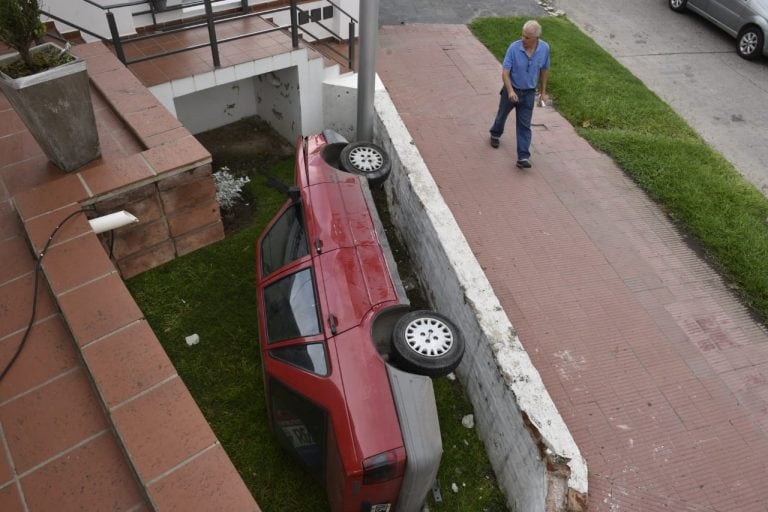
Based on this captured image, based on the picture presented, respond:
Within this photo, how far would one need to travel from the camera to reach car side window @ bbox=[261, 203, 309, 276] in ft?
15.4

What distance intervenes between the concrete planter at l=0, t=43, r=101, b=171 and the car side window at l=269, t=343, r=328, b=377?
227 cm

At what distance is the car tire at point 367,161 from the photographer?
584 cm

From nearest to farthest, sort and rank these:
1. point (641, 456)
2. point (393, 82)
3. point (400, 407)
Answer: point (400, 407), point (641, 456), point (393, 82)

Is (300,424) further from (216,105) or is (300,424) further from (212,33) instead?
(216,105)

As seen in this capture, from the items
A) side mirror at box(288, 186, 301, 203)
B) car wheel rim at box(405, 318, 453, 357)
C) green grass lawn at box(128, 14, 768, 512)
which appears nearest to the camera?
car wheel rim at box(405, 318, 453, 357)

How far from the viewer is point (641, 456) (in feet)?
14.2

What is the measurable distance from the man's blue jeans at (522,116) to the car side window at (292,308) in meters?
3.61

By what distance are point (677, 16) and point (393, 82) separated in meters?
7.16

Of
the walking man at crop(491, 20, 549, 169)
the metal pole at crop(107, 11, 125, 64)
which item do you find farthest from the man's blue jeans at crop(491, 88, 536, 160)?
the metal pole at crop(107, 11, 125, 64)

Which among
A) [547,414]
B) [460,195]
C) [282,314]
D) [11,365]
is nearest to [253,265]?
[282,314]

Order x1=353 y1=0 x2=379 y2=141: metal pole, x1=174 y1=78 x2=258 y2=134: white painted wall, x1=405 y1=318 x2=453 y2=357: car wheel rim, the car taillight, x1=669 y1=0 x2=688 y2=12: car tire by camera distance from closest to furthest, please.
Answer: the car taillight → x1=405 y1=318 x2=453 y2=357: car wheel rim → x1=353 y1=0 x2=379 y2=141: metal pole → x1=174 y1=78 x2=258 y2=134: white painted wall → x1=669 y1=0 x2=688 y2=12: car tire

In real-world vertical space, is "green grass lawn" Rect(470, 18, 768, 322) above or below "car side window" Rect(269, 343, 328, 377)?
below

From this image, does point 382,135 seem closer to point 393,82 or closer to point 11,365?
point 393,82

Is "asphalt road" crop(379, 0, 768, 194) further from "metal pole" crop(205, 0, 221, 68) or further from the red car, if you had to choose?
the red car
